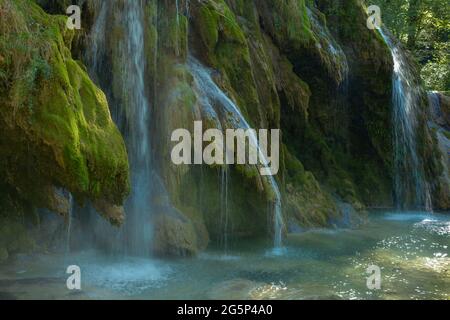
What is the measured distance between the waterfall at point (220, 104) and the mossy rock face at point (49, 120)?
137 inches

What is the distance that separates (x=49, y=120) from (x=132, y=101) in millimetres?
3807

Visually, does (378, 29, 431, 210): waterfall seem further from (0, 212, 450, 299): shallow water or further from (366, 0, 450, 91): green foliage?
(366, 0, 450, 91): green foliage

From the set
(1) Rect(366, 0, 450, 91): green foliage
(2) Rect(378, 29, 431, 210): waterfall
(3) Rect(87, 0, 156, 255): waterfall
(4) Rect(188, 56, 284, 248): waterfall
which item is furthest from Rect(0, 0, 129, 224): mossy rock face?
(1) Rect(366, 0, 450, 91): green foliage

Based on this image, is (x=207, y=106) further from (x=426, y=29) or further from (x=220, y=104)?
(x=426, y=29)

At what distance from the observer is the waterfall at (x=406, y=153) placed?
1950 centimetres

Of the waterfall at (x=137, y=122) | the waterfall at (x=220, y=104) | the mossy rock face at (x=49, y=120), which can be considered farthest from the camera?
the waterfall at (x=220, y=104)

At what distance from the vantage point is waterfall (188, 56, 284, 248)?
1179 centimetres

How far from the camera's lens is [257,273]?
31.4ft

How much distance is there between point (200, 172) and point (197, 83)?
1941 mm

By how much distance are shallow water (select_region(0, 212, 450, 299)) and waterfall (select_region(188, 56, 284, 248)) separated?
0.62 m

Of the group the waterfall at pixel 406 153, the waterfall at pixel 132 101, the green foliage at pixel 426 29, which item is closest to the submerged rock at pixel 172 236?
the waterfall at pixel 132 101

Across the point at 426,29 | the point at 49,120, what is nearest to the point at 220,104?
the point at 49,120

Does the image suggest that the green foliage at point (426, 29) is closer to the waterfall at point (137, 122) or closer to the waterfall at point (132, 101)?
the waterfall at point (137, 122)
